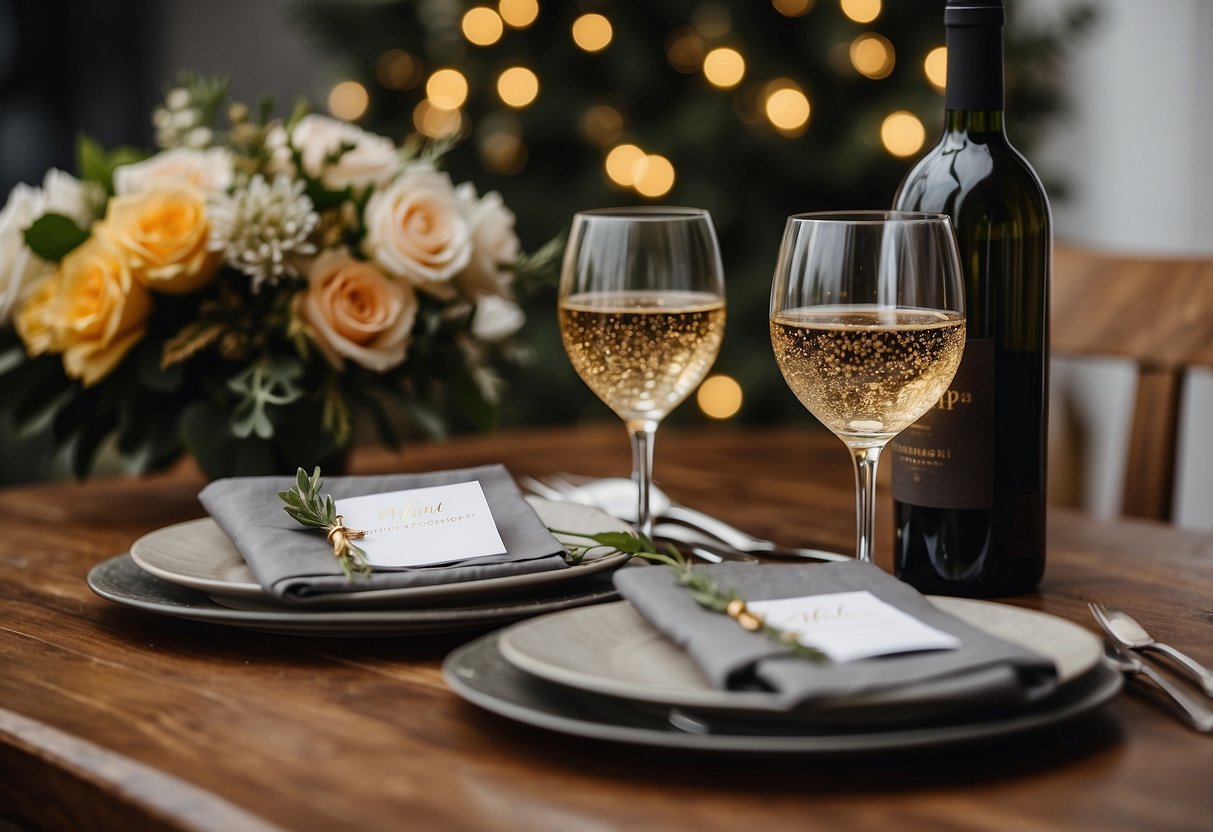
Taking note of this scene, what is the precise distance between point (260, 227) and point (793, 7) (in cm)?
211

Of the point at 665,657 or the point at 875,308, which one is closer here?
the point at 665,657

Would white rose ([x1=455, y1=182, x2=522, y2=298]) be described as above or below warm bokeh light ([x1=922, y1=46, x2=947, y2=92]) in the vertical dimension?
below

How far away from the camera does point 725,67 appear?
2984 millimetres

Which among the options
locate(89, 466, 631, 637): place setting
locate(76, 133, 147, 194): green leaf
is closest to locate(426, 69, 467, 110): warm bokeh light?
locate(76, 133, 147, 194): green leaf

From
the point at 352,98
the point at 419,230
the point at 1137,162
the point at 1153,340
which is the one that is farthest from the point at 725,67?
the point at 419,230

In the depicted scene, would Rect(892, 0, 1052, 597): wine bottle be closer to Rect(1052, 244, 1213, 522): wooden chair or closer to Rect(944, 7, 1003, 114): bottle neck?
Rect(944, 7, 1003, 114): bottle neck

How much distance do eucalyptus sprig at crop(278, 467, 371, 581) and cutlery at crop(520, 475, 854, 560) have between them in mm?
326

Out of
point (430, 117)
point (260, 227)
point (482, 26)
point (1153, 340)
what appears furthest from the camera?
point (430, 117)

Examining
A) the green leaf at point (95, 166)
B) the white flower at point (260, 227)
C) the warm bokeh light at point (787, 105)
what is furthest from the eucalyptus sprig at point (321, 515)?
the warm bokeh light at point (787, 105)

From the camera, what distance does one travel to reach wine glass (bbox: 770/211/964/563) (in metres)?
0.84

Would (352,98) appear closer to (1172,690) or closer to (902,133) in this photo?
(902,133)

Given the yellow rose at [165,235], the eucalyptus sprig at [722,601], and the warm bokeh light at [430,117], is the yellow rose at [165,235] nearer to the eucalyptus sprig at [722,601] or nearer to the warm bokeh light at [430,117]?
the eucalyptus sprig at [722,601]

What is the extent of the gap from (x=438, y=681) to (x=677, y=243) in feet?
1.42

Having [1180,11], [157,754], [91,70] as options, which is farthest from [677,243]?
[91,70]
